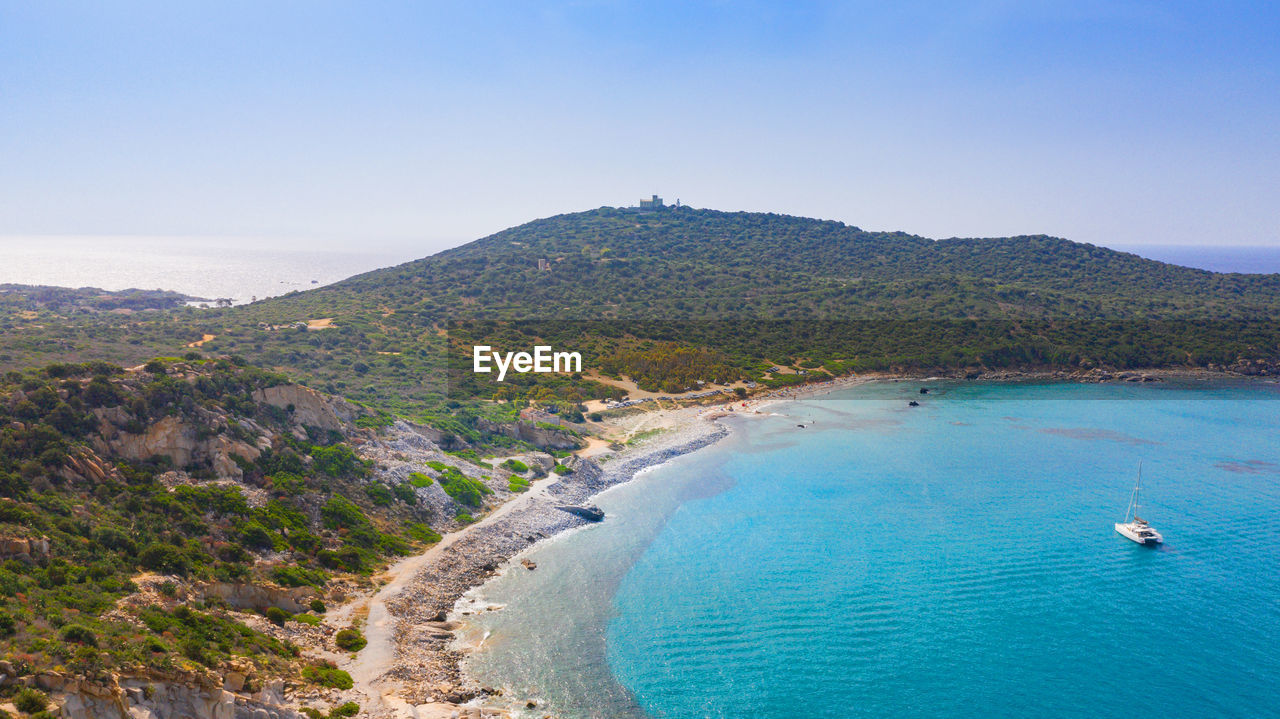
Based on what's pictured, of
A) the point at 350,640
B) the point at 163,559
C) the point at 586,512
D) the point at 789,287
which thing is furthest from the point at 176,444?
the point at 789,287

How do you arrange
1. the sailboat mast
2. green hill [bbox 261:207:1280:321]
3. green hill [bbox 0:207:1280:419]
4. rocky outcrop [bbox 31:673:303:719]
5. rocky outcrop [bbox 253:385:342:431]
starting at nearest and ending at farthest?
rocky outcrop [bbox 31:673:303:719] < rocky outcrop [bbox 253:385:342:431] < the sailboat mast < green hill [bbox 0:207:1280:419] < green hill [bbox 261:207:1280:321]

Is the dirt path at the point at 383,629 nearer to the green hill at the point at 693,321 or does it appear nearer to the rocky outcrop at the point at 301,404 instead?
the rocky outcrop at the point at 301,404

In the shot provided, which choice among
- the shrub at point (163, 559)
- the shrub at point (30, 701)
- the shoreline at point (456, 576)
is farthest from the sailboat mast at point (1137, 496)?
the shrub at point (30, 701)

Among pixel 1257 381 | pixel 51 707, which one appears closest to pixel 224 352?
pixel 51 707

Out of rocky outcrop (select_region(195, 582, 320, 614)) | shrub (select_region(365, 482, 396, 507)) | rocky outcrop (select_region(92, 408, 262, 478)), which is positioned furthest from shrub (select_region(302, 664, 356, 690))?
shrub (select_region(365, 482, 396, 507))

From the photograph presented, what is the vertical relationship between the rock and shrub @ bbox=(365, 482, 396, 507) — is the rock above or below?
below

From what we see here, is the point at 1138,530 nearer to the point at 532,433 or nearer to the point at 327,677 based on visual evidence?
the point at 327,677

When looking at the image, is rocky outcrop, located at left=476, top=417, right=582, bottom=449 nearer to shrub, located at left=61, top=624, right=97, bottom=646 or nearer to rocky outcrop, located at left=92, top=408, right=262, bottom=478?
rocky outcrop, located at left=92, top=408, right=262, bottom=478
